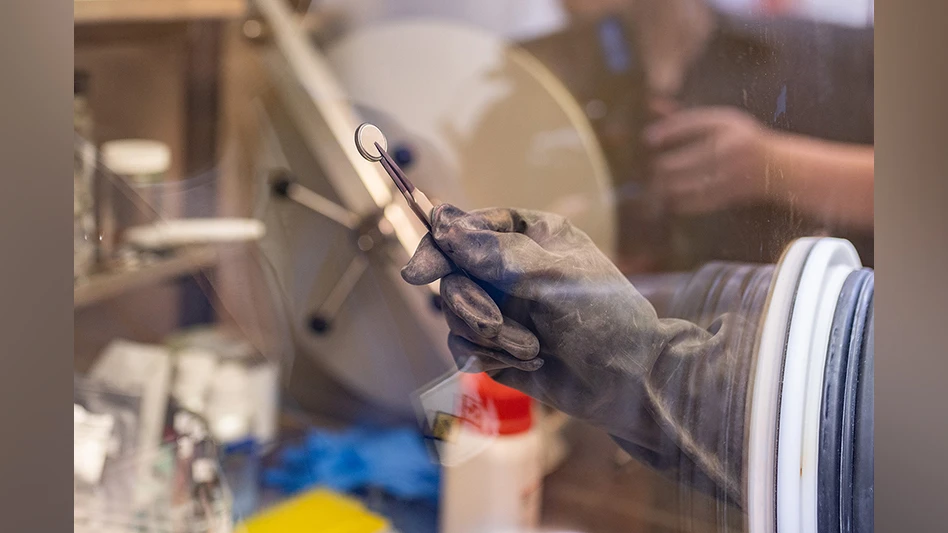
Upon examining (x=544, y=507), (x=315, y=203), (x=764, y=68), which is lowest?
(x=544, y=507)

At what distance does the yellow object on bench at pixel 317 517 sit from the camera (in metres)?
0.56

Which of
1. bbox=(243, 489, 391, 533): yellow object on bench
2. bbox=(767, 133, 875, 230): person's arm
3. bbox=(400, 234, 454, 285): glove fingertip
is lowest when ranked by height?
bbox=(243, 489, 391, 533): yellow object on bench

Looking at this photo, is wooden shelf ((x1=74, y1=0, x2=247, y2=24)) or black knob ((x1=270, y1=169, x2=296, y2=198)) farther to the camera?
black knob ((x1=270, y1=169, x2=296, y2=198))

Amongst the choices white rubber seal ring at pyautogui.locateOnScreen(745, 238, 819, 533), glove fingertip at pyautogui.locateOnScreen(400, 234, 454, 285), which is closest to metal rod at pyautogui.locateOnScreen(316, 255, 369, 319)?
glove fingertip at pyautogui.locateOnScreen(400, 234, 454, 285)

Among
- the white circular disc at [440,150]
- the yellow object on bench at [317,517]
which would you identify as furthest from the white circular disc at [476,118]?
the yellow object on bench at [317,517]

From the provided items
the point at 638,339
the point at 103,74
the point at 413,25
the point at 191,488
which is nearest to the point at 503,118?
the point at 413,25

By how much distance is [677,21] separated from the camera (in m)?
0.58

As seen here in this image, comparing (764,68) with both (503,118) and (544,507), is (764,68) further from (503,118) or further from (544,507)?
(544,507)

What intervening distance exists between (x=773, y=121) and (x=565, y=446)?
1.26ft

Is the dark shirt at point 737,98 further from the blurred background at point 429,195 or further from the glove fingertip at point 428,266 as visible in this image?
the glove fingertip at point 428,266

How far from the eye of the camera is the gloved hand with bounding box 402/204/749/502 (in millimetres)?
504

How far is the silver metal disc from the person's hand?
259 millimetres

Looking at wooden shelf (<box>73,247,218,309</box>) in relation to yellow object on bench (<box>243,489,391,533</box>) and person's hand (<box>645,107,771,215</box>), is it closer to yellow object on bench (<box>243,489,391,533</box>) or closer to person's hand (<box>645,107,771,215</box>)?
yellow object on bench (<box>243,489,391,533</box>)

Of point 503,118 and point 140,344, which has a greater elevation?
point 503,118
